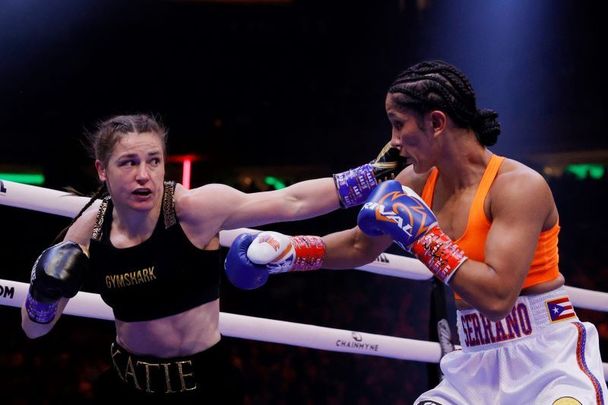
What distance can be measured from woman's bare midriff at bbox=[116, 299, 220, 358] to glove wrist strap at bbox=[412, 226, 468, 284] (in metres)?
0.66

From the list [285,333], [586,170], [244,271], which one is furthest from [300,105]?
[244,271]

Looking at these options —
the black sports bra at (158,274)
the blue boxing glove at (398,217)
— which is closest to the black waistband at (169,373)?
the black sports bra at (158,274)

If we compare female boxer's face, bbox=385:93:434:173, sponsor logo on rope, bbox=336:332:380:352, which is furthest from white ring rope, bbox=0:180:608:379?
female boxer's face, bbox=385:93:434:173

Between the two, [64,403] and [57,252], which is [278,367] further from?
[57,252]

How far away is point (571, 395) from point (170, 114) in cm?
Result: 673

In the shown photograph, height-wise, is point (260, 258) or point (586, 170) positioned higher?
point (260, 258)

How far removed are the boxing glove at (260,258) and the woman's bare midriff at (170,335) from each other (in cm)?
16

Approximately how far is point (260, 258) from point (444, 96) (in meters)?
0.66

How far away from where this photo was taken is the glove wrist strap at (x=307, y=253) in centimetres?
232

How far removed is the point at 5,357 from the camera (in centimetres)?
569

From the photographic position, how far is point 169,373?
2209 millimetres

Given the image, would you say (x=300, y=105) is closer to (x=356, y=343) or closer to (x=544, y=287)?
(x=356, y=343)

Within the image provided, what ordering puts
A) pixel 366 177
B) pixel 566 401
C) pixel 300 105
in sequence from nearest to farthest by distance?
pixel 566 401 < pixel 366 177 < pixel 300 105

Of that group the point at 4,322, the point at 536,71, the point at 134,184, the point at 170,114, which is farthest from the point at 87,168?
the point at 134,184
